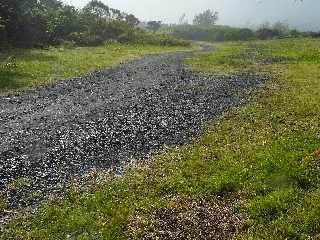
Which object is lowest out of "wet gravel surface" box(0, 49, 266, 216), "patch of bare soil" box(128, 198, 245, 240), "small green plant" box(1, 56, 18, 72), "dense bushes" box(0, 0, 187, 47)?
"patch of bare soil" box(128, 198, 245, 240)

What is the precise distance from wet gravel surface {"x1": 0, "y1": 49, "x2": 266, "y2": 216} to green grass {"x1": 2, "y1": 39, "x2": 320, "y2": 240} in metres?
1.68

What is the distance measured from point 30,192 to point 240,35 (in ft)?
461

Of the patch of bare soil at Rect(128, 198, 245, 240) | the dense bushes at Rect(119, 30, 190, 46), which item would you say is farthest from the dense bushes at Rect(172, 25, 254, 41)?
the patch of bare soil at Rect(128, 198, 245, 240)

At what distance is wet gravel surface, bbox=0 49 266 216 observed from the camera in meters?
20.2

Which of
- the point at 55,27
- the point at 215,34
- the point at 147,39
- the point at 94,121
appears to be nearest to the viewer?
the point at 94,121

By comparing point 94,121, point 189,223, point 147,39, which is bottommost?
point 189,223

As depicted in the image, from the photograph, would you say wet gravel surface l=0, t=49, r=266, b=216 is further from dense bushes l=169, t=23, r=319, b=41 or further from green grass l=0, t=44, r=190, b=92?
dense bushes l=169, t=23, r=319, b=41

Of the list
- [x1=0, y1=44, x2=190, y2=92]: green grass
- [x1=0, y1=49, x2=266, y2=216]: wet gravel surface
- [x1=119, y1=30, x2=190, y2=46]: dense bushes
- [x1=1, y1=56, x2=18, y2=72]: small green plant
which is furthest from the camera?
[x1=119, y1=30, x2=190, y2=46]: dense bushes

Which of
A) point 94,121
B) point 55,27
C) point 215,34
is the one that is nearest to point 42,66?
point 94,121

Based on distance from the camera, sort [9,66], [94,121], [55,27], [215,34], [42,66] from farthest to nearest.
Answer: [215,34] → [55,27] → [42,66] → [9,66] → [94,121]

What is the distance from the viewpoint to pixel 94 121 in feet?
91.5

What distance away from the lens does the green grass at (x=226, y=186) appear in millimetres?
15062

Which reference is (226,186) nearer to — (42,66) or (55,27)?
(42,66)

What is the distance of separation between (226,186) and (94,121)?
39.0 feet
